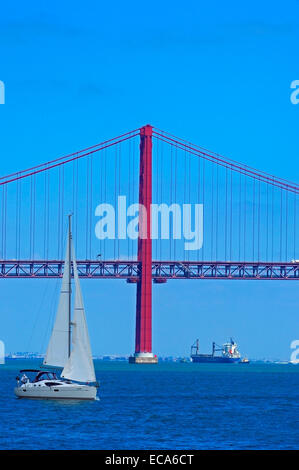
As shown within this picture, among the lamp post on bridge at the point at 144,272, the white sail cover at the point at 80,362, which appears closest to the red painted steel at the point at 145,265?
the lamp post on bridge at the point at 144,272

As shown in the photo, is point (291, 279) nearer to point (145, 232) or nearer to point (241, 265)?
point (241, 265)

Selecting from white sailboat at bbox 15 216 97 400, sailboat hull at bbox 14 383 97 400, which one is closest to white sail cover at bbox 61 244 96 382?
white sailboat at bbox 15 216 97 400

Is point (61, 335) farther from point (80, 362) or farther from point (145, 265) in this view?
point (145, 265)

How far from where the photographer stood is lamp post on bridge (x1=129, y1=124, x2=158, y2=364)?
4082 inches

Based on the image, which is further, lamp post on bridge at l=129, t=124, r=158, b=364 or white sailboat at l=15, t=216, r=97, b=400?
lamp post on bridge at l=129, t=124, r=158, b=364

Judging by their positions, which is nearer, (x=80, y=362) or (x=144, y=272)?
(x=80, y=362)

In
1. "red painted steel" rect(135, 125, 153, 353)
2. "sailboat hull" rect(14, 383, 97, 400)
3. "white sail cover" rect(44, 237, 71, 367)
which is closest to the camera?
"sailboat hull" rect(14, 383, 97, 400)

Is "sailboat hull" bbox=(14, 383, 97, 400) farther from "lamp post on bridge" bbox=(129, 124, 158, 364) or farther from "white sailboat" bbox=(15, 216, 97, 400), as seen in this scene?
"lamp post on bridge" bbox=(129, 124, 158, 364)

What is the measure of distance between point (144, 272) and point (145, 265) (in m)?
0.57

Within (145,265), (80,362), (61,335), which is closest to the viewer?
(80,362)

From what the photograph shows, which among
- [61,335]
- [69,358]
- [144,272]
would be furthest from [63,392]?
[144,272]

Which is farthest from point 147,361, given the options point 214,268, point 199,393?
point 199,393

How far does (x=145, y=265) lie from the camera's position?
342 ft

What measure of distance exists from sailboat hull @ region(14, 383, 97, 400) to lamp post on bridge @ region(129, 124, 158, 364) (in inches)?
2009
